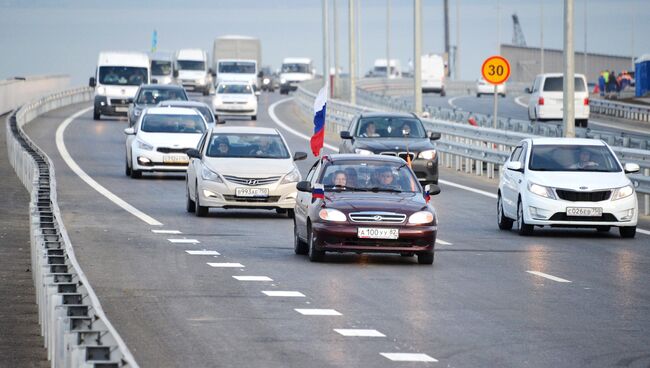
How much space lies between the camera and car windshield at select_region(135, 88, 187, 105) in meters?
54.4

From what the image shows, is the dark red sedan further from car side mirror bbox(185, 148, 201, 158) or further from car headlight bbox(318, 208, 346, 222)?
car side mirror bbox(185, 148, 201, 158)

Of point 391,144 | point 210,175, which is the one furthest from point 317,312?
point 391,144

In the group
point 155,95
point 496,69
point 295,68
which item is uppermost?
point 496,69

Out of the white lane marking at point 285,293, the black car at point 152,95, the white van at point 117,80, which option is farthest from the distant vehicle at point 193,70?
the white lane marking at point 285,293

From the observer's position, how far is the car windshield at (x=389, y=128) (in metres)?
35.0

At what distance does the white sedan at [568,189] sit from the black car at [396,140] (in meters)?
7.55

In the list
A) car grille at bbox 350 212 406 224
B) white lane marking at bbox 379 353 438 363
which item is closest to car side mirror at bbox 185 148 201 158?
car grille at bbox 350 212 406 224

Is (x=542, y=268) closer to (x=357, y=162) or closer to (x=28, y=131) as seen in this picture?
(x=357, y=162)

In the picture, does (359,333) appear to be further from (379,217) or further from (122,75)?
(122,75)

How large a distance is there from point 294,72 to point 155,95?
61669 mm

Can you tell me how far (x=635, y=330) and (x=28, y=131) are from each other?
44.3m

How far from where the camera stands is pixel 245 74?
91.2 m

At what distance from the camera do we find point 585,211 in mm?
23578

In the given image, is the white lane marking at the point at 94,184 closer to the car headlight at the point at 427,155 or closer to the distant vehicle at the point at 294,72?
the car headlight at the point at 427,155
